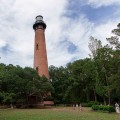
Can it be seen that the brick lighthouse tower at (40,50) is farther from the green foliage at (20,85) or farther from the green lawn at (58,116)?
the green lawn at (58,116)

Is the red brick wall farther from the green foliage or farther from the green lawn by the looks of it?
the green lawn

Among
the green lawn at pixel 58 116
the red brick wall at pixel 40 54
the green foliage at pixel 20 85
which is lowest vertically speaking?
the green lawn at pixel 58 116

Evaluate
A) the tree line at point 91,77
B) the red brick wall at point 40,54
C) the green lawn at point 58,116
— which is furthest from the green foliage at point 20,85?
the green lawn at point 58,116

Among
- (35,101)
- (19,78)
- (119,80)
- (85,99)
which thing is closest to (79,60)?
(85,99)

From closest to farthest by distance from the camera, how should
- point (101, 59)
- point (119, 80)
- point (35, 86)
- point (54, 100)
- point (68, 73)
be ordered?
1. point (119, 80)
2. point (101, 59)
3. point (35, 86)
4. point (54, 100)
5. point (68, 73)

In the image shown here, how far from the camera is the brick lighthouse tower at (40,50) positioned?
50.4 m

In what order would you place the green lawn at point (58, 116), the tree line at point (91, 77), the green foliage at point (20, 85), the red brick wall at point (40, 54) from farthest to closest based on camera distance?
the red brick wall at point (40, 54)
the green foliage at point (20, 85)
the tree line at point (91, 77)
the green lawn at point (58, 116)

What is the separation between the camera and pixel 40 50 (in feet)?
168

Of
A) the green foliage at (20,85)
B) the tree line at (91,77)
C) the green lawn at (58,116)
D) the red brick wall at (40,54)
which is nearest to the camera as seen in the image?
the green lawn at (58,116)

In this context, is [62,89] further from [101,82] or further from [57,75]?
[101,82]

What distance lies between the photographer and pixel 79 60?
5378 cm

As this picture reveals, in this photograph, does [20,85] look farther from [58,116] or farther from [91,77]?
[58,116]

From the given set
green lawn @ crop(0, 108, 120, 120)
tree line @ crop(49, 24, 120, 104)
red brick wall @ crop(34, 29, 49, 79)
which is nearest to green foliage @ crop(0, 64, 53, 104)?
red brick wall @ crop(34, 29, 49, 79)

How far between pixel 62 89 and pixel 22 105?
13415 mm
